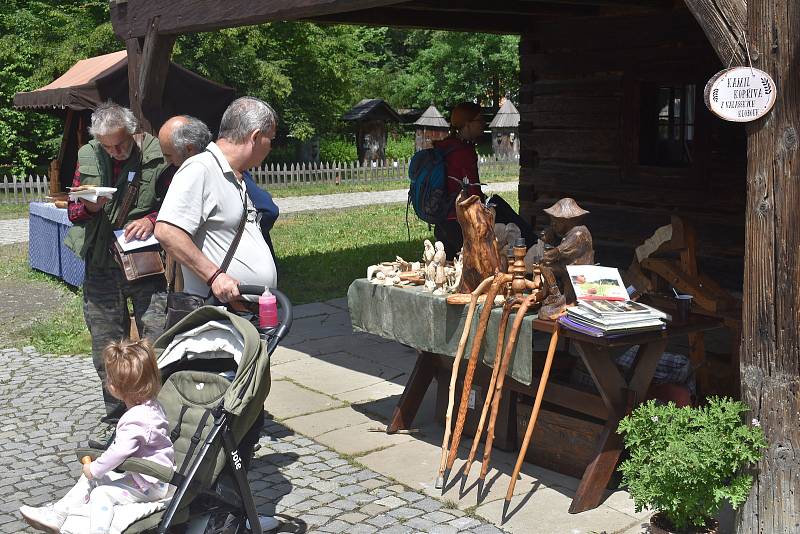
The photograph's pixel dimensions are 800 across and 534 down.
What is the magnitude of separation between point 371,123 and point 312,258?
888 inches

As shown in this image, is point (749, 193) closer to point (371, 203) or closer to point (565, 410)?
point (565, 410)

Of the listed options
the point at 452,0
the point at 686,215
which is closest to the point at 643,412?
the point at 686,215

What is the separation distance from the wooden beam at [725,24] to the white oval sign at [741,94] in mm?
87

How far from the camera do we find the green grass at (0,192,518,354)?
927cm

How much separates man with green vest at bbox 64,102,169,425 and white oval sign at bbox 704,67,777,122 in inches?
136

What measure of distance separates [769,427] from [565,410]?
1459mm

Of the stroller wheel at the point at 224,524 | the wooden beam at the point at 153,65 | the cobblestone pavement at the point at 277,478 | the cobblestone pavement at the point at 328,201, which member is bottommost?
the cobblestone pavement at the point at 277,478

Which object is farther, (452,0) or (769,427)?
(452,0)

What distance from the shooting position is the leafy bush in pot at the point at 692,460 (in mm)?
3904

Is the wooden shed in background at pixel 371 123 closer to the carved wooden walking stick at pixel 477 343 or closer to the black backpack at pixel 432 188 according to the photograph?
the black backpack at pixel 432 188

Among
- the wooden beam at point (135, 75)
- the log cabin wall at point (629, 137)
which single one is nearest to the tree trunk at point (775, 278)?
the log cabin wall at point (629, 137)

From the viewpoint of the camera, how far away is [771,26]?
3861 millimetres

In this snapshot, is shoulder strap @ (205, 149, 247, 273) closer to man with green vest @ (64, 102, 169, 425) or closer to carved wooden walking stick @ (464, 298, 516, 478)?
man with green vest @ (64, 102, 169, 425)

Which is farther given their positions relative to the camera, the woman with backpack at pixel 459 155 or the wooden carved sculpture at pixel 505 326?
the woman with backpack at pixel 459 155
